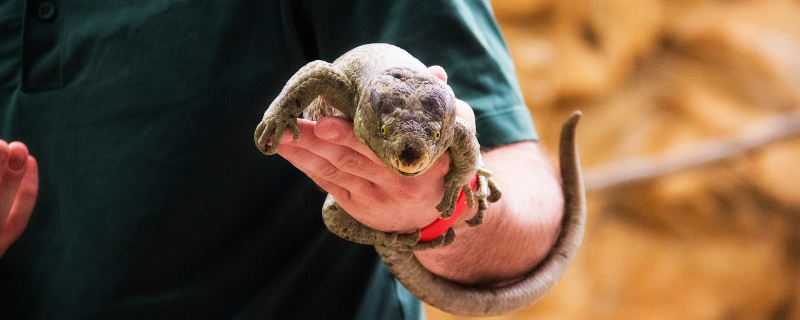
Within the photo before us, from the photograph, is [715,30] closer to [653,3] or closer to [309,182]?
[653,3]

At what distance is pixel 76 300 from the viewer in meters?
1.66

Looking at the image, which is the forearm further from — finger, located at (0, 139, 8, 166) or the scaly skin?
finger, located at (0, 139, 8, 166)

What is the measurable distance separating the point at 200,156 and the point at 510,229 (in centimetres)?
87

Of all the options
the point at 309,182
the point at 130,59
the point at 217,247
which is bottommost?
the point at 217,247

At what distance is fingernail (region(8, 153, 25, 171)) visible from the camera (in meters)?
1.59

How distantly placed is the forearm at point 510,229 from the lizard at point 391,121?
18 centimetres

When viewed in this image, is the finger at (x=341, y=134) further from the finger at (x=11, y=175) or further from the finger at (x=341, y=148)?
the finger at (x=11, y=175)

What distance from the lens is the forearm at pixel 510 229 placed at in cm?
161

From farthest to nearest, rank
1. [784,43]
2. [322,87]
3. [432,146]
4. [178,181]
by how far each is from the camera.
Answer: [784,43] → [178,181] → [322,87] → [432,146]

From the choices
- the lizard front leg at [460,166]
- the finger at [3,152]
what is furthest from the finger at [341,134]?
the finger at [3,152]

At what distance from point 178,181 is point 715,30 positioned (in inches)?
200

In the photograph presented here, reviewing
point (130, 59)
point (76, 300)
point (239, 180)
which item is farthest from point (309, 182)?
point (76, 300)

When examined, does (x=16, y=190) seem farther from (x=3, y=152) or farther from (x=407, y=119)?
(x=407, y=119)

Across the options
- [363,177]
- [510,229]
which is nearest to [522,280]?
[510,229]
